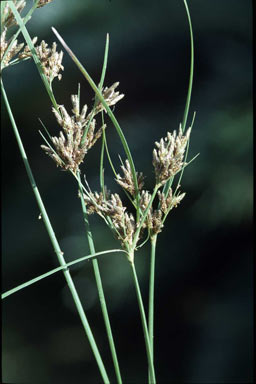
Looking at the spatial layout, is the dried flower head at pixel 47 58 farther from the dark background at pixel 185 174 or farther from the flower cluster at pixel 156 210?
the dark background at pixel 185 174

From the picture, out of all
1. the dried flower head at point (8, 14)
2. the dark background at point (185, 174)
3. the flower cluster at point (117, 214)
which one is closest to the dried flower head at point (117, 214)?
the flower cluster at point (117, 214)

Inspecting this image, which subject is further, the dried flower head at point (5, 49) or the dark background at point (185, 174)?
the dark background at point (185, 174)

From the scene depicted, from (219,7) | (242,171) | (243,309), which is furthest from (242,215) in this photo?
(219,7)

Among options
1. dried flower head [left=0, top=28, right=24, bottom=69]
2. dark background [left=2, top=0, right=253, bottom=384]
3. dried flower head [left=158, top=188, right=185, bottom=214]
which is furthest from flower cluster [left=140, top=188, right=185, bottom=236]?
dark background [left=2, top=0, right=253, bottom=384]

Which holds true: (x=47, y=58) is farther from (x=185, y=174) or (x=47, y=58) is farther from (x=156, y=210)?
(x=185, y=174)

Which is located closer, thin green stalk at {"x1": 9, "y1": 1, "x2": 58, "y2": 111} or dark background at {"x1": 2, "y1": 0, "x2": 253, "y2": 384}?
thin green stalk at {"x1": 9, "y1": 1, "x2": 58, "y2": 111}

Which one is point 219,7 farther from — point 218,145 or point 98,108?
point 98,108

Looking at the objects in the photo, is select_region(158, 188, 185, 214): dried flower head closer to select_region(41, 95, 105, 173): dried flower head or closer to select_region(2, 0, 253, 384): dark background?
select_region(41, 95, 105, 173): dried flower head

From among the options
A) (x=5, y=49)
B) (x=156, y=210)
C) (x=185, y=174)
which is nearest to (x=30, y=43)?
(x=5, y=49)

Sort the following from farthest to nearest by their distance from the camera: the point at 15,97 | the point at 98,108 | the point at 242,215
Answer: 1. the point at 15,97
2. the point at 242,215
3. the point at 98,108
